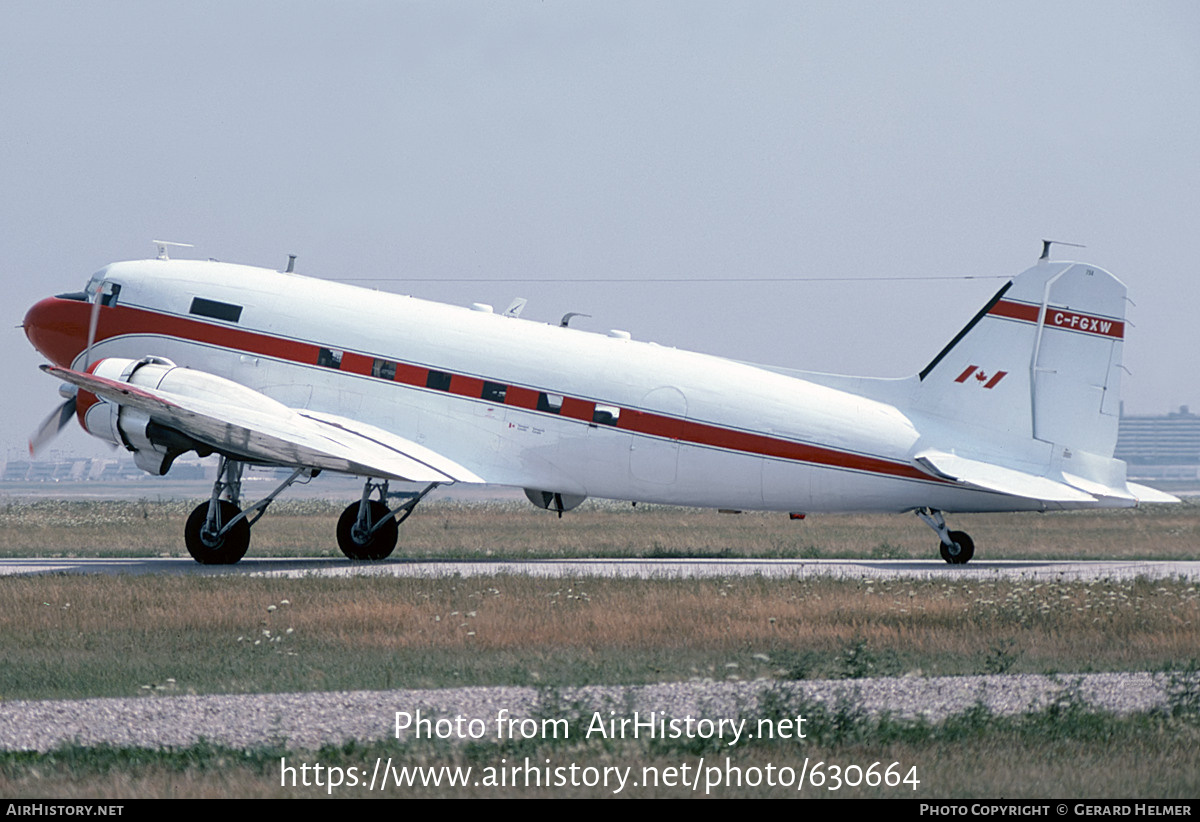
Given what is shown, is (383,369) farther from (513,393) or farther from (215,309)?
(215,309)

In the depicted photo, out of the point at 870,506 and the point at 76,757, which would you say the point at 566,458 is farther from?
the point at 76,757

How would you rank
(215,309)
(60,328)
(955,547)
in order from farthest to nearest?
(60,328) → (955,547) → (215,309)

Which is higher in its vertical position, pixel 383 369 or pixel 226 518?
pixel 383 369

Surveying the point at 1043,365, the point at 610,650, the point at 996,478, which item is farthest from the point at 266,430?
the point at 1043,365

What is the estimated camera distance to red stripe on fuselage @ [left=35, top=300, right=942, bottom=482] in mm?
25188

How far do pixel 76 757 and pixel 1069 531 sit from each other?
4175 centimetres

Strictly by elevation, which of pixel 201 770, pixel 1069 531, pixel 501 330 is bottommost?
pixel 1069 531

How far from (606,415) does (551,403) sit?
112 centimetres

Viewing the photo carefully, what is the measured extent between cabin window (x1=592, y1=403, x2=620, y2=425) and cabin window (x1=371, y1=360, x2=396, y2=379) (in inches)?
162

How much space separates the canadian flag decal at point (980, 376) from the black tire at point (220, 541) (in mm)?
14583

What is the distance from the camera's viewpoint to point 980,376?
2634 centimetres

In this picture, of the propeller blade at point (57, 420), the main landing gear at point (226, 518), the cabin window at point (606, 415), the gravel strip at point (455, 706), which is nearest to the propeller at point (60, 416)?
the propeller blade at point (57, 420)

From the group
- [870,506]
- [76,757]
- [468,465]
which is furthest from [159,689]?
[870,506]

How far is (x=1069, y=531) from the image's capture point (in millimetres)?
46156
